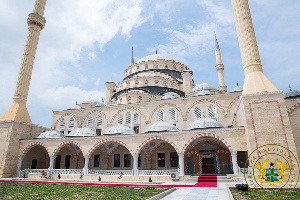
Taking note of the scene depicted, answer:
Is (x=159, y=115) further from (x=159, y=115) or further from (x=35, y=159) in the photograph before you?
(x=35, y=159)

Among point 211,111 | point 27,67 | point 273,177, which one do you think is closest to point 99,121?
point 27,67

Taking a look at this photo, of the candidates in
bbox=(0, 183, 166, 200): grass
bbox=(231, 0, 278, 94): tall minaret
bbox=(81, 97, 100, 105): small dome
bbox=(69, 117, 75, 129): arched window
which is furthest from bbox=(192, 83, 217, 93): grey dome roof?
bbox=(0, 183, 166, 200): grass

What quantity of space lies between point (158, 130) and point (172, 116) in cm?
344

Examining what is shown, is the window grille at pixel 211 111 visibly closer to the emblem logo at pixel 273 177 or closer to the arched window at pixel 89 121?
the emblem logo at pixel 273 177

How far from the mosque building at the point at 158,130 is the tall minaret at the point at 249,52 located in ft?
0.21

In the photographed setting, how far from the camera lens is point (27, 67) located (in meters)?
20.3

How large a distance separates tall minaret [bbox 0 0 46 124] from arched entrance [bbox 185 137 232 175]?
15337 mm

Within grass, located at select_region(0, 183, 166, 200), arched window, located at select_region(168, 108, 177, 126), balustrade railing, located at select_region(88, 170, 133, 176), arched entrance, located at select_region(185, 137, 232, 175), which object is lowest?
grass, located at select_region(0, 183, 166, 200)

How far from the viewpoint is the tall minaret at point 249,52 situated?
12.8 metres

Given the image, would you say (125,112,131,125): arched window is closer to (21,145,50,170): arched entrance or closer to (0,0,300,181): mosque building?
(0,0,300,181): mosque building

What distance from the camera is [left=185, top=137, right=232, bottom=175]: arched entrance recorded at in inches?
608

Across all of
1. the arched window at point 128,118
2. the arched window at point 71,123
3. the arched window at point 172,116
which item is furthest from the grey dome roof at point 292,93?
the arched window at point 71,123

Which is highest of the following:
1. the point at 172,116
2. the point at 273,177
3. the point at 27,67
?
the point at 27,67

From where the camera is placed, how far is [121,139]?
1534 centimetres
